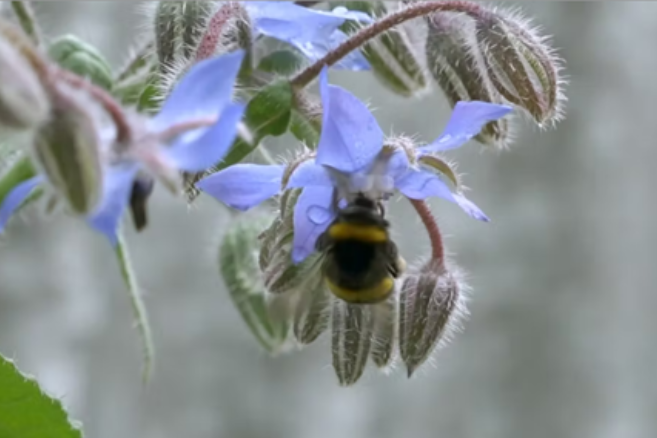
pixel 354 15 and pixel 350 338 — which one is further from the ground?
pixel 354 15

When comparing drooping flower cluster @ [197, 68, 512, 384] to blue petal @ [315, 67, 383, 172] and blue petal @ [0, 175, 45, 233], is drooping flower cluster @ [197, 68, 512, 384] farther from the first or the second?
blue petal @ [0, 175, 45, 233]

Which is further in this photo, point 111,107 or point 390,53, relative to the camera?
point 390,53

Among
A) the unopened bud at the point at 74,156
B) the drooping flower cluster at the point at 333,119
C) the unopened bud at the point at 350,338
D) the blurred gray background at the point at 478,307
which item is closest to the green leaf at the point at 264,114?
the drooping flower cluster at the point at 333,119

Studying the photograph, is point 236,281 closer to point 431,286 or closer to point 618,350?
point 431,286

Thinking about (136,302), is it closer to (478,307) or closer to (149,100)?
(149,100)

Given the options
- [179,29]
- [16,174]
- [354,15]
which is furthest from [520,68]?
[16,174]

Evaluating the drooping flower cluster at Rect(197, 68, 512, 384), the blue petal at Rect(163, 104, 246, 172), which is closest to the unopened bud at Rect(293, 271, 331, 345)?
the drooping flower cluster at Rect(197, 68, 512, 384)
